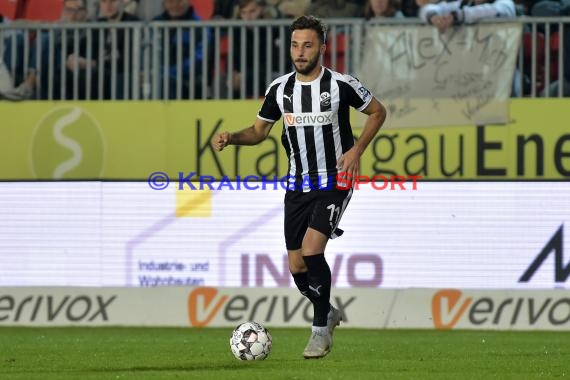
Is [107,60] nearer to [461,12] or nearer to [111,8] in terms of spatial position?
[111,8]

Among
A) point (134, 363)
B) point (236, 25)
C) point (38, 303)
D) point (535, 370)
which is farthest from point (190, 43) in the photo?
point (535, 370)

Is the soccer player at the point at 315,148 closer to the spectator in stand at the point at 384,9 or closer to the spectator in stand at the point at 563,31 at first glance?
the spectator in stand at the point at 384,9

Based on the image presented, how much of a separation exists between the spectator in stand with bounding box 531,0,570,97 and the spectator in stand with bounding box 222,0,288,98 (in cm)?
306

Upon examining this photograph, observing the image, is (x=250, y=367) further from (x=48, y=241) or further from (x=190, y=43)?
(x=190, y=43)

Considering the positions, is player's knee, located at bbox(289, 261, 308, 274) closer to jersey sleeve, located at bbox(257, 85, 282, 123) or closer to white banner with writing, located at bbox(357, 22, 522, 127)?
jersey sleeve, located at bbox(257, 85, 282, 123)

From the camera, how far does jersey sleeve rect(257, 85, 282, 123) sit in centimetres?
991

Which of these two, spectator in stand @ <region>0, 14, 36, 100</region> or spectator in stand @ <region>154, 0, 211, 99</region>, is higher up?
spectator in stand @ <region>154, 0, 211, 99</region>

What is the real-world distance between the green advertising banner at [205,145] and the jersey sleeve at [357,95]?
6022 millimetres

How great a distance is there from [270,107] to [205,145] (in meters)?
6.38

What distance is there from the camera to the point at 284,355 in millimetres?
10414
